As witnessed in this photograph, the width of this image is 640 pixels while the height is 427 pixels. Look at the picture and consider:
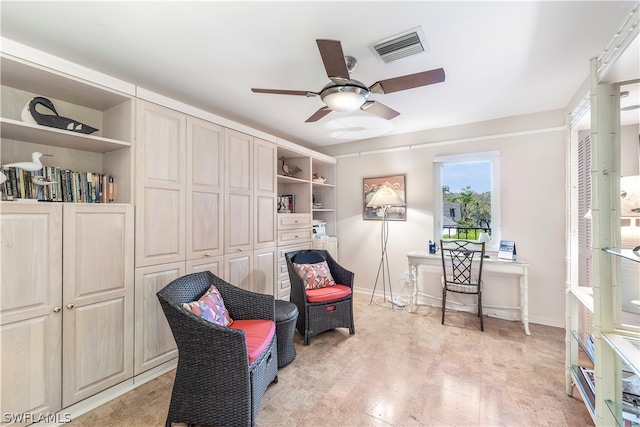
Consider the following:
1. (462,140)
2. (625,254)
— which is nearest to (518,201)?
(462,140)

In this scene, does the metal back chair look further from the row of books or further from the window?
the row of books

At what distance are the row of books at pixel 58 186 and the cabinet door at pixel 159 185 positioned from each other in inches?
11.9

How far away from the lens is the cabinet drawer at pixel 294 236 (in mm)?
3547

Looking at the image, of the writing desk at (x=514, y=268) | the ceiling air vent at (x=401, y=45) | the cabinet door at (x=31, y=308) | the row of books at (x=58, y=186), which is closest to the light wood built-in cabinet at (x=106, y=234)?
the cabinet door at (x=31, y=308)

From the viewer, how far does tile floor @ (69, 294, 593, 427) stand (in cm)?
173

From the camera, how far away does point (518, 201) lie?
10.9ft

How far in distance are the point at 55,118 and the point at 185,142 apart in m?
0.84

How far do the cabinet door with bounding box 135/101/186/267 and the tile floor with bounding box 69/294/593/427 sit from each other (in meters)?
1.07

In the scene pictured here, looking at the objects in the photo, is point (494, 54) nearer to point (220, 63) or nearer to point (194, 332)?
point (220, 63)

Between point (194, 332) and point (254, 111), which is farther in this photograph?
point (254, 111)

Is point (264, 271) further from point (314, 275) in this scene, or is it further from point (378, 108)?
point (378, 108)

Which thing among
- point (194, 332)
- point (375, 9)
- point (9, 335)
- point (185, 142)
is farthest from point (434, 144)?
point (9, 335)

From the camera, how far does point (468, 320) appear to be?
331 cm

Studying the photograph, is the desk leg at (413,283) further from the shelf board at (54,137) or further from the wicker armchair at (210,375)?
the shelf board at (54,137)
